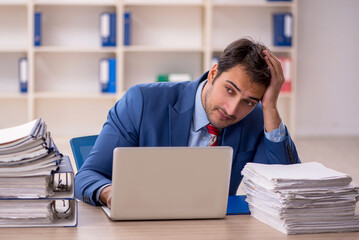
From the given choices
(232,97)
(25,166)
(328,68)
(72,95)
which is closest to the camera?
(25,166)

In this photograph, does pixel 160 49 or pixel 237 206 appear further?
pixel 160 49

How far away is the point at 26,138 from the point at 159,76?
4422mm

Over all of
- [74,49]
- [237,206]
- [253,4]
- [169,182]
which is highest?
[253,4]

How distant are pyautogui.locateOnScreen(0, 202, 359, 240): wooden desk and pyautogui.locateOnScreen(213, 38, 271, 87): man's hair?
534 millimetres

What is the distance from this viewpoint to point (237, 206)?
69.3 inches

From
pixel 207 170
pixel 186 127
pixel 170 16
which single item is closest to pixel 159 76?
pixel 170 16

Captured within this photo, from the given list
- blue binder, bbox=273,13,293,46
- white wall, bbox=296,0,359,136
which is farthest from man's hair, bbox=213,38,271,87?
white wall, bbox=296,0,359,136

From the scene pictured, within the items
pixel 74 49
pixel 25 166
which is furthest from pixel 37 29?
pixel 25 166

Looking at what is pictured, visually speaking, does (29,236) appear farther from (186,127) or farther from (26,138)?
(186,127)

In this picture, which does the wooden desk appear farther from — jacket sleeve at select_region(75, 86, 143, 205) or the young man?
the young man

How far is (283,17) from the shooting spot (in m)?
5.86

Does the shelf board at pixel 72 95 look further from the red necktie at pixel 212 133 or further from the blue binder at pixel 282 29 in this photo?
the red necktie at pixel 212 133

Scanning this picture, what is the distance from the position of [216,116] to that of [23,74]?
4.09 meters

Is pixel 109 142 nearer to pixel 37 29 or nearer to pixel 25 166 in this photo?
pixel 25 166
